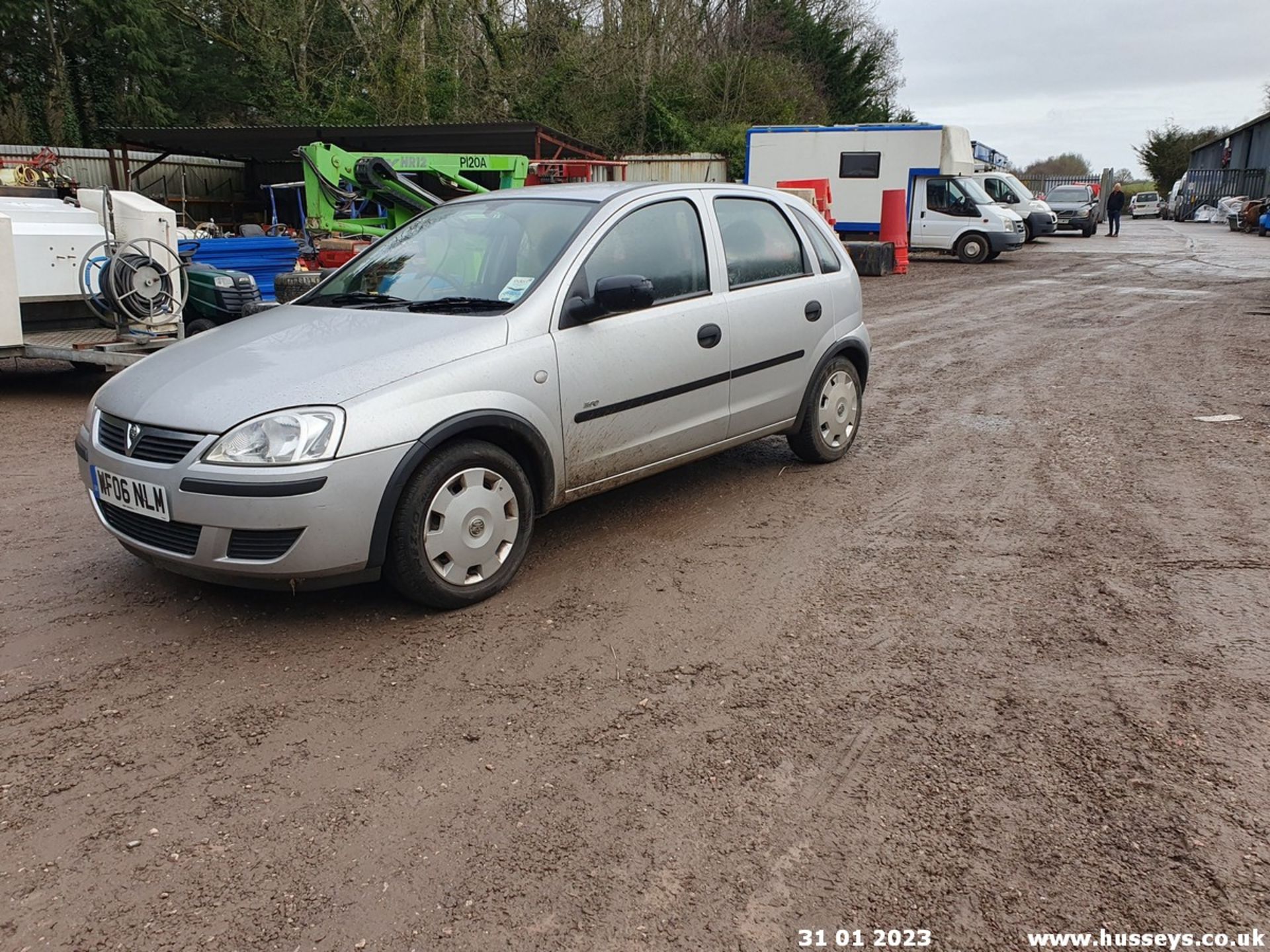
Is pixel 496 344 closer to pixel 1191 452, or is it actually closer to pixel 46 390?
pixel 1191 452

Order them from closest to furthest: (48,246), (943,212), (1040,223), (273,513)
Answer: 1. (273,513)
2. (48,246)
3. (943,212)
4. (1040,223)

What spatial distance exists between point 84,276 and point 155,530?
5747 mm

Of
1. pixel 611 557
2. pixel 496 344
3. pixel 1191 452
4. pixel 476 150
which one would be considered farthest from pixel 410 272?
pixel 476 150

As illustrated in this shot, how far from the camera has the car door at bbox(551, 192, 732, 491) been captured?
15.2 feet

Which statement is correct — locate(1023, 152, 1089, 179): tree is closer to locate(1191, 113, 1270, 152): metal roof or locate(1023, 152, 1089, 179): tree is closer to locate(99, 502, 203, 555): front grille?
locate(1191, 113, 1270, 152): metal roof

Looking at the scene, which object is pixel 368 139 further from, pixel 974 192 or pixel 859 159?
pixel 974 192

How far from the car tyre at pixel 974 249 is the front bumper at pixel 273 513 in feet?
76.3

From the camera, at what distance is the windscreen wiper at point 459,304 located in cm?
456

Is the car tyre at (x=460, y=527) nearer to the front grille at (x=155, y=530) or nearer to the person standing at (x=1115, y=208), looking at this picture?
the front grille at (x=155, y=530)

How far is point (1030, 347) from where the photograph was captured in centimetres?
1145

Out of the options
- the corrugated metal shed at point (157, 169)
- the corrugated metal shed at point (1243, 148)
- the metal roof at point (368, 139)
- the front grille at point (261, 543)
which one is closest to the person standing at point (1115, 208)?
the metal roof at point (368, 139)

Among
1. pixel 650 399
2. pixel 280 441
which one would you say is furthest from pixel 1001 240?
pixel 280 441

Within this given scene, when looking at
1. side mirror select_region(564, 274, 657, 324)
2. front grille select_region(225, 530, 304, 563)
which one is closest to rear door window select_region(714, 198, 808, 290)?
side mirror select_region(564, 274, 657, 324)

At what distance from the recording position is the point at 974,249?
2467 cm
